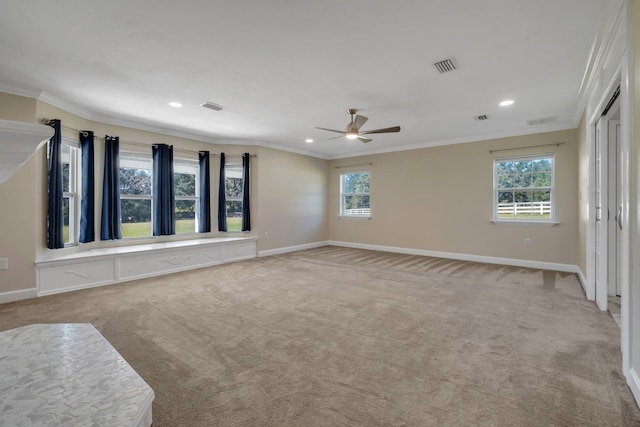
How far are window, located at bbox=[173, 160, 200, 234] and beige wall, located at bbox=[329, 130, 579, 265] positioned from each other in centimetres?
380

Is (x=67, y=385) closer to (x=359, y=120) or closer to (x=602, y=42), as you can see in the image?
(x=359, y=120)

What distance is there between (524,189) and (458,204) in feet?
3.75

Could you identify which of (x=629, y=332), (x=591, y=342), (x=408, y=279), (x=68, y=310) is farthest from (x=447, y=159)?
(x=68, y=310)

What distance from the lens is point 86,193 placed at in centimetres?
435

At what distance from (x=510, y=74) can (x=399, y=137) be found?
289 centimetres

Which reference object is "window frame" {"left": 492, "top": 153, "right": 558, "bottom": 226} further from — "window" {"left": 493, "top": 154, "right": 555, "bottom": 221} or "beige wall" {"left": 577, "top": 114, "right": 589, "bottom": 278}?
"beige wall" {"left": 577, "top": 114, "right": 589, "bottom": 278}

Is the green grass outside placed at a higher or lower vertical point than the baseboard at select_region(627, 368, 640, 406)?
higher

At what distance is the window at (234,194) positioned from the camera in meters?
6.32

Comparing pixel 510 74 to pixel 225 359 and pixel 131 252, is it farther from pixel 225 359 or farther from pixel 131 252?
pixel 131 252

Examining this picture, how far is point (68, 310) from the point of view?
3.20 metres

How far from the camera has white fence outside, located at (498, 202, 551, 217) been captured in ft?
17.1

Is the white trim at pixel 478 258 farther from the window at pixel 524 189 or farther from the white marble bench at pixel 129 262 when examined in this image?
the white marble bench at pixel 129 262

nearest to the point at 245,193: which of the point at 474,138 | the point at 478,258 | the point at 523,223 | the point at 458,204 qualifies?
the point at 458,204

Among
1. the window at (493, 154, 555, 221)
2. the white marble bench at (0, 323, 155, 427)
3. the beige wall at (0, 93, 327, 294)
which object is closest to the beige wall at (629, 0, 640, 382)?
the white marble bench at (0, 323, 155, 427)
